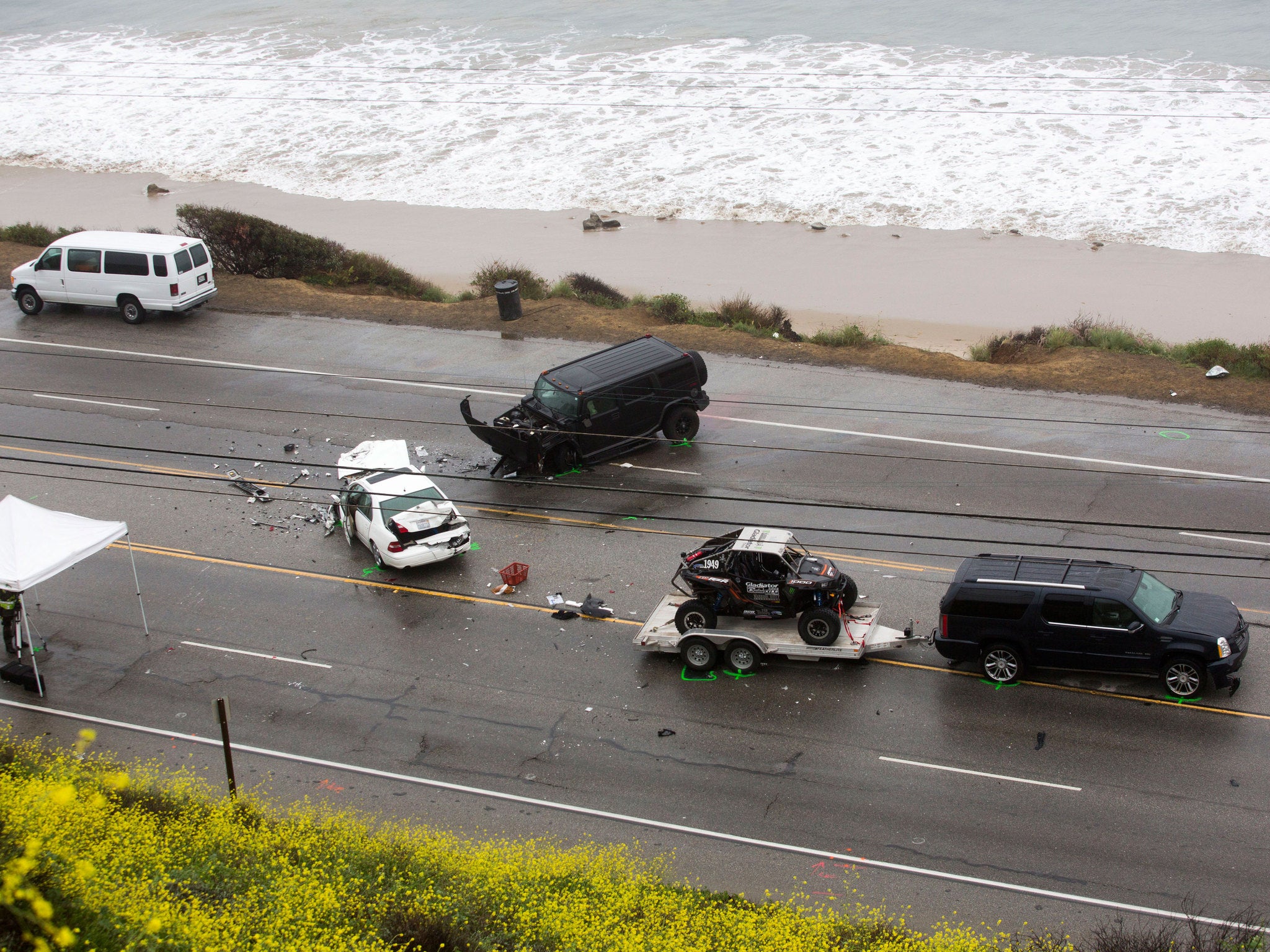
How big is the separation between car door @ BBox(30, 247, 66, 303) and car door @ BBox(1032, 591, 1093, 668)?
86.1 feet

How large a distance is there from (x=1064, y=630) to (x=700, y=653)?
4.90 metres

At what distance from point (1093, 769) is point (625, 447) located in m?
11.0

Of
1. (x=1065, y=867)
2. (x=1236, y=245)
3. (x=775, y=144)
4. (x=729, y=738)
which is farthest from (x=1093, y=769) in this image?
(x=775, y=144)

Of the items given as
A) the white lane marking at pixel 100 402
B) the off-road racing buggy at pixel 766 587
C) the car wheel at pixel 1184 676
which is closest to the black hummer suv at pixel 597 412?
the off-road racing buggy at pixel 766 587

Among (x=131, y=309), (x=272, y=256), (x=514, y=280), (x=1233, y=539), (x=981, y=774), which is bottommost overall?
(x=981, y=774)

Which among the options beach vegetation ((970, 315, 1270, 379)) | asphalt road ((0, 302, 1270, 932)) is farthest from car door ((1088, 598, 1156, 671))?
beach vegetation ((970, 315, 1270, 379))

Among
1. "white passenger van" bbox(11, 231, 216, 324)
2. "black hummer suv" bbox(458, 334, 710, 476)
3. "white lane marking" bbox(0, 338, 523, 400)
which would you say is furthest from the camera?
"white passenger van" bbox(11, 231, 216, 324)

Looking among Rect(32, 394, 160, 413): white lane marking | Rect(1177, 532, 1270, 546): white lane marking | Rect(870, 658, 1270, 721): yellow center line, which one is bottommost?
Rect(870, 658, 1270, 721): yellow center line

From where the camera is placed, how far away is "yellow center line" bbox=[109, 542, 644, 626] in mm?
17612

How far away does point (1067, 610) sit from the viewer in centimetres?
1453

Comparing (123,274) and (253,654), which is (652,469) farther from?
(123,274)

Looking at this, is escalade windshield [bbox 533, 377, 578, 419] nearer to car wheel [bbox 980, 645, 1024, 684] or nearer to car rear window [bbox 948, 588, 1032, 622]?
car rear window [bbox 948, 588, 1032, 622]

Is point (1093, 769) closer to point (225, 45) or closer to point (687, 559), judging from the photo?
point (687, 559)

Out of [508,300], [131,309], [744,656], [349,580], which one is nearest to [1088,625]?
[744,656]
